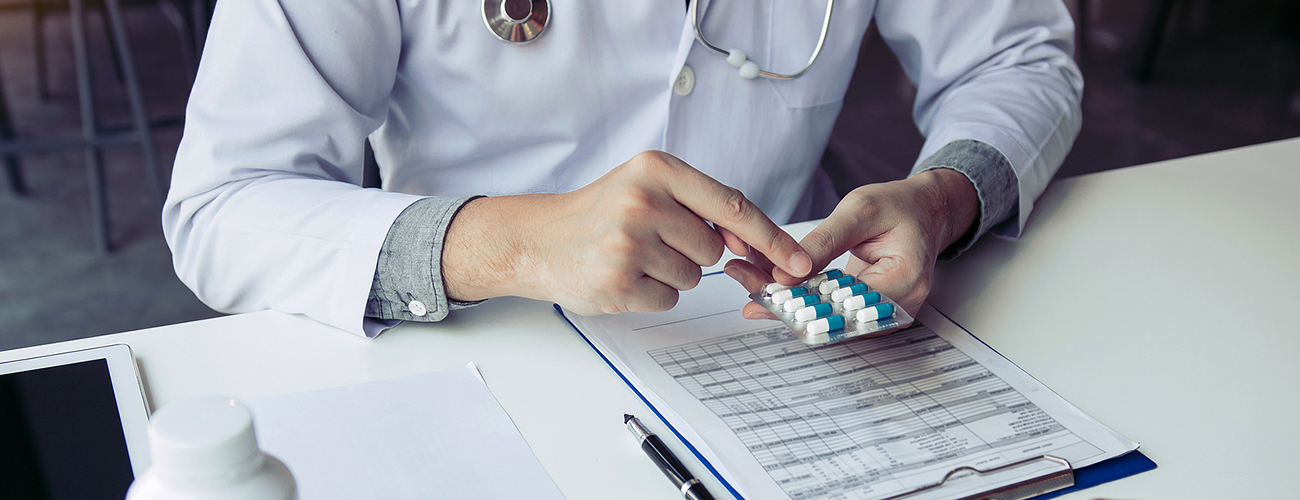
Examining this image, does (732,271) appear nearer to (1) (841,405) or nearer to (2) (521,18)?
(1) (841,405)

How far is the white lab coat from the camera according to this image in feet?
2.48

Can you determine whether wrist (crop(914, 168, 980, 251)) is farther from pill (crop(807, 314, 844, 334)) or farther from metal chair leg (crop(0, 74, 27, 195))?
metal chair leg (crop(0, 74, 27, 195))

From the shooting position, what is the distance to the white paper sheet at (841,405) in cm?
54

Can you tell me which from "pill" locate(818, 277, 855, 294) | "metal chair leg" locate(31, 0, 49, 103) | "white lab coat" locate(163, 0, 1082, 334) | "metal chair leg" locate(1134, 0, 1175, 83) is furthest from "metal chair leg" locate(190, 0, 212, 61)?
"metal chair leg" locate(1134, 0, 1175, 83)

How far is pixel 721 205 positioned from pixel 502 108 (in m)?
0.38

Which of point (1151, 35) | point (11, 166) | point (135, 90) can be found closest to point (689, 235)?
point (135, 90)

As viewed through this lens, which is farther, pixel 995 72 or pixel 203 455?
pixel 995 72

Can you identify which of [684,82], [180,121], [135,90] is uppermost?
[684,82]

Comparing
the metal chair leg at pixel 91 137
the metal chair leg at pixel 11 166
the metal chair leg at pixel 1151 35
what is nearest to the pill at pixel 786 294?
the metal chair leg at pixel 91 137

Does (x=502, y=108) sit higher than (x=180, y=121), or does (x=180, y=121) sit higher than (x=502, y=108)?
(x=502, y=108)

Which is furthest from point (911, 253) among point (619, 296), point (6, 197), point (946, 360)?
point (6, 197)

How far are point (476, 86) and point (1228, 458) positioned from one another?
70 centimetres

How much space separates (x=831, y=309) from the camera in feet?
2.07

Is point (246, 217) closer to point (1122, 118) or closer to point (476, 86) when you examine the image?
point (476, 86)
